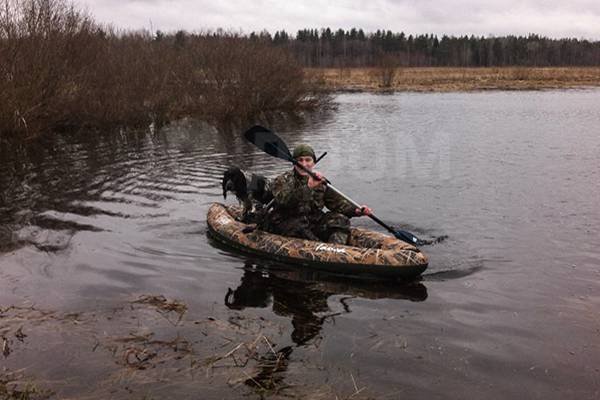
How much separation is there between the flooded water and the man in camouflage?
24.6 inches

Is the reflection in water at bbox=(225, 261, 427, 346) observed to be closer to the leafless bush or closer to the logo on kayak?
the logo on kayak

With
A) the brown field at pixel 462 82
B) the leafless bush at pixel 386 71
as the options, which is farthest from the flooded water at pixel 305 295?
the leafless bush at pixel 386 71

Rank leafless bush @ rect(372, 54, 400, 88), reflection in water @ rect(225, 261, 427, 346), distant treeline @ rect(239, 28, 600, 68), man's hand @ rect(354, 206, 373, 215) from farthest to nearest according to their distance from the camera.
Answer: distant treeline @ rect(239, 28, 600, 68), leafless bush @ rect(372, 54, 400, 88), man's hand @ rect(354, 206, 373, 215), reflection in water @ rect(225, 261, 427, 346)

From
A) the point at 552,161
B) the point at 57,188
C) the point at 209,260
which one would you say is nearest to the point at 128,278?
the point at 209,260

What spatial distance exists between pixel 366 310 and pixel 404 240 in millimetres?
1736

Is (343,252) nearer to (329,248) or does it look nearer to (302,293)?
(329,248)

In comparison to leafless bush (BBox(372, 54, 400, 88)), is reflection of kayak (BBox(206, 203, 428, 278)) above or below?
below

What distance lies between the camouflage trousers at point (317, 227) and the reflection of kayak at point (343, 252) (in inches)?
5.6

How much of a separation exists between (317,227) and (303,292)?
1.33 meters

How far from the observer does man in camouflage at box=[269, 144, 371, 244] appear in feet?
23.3

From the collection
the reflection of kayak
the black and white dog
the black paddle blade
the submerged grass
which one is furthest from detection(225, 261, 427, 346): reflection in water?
the submerged grass

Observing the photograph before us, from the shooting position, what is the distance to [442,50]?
328 ft

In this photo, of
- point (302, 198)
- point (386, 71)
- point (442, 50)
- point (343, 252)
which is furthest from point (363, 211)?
point (442, 50)

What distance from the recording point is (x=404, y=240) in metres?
7.32
